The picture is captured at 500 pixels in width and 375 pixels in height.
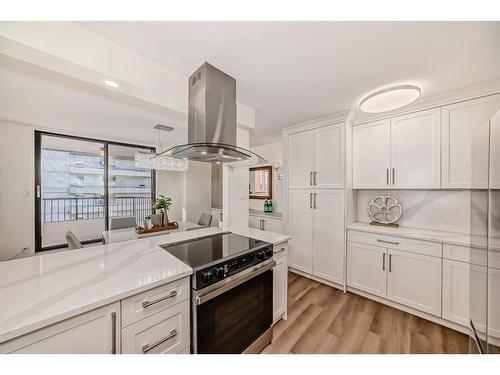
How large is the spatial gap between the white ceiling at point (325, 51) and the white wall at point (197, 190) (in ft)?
11.6

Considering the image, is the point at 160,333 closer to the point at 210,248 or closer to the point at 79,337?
the point at 79,337

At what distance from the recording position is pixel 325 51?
124 centimetres

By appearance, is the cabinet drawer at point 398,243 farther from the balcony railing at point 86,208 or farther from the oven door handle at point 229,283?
the balcony railing at point 86,208

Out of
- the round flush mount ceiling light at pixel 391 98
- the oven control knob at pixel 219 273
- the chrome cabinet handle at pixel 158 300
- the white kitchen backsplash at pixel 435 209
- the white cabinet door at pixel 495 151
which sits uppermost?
the round flush mount ceiling light at pixel 391 98

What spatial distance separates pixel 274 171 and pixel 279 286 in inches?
92.4

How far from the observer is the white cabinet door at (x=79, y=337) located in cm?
66

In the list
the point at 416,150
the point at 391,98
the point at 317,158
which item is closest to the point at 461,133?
the point at 416,150

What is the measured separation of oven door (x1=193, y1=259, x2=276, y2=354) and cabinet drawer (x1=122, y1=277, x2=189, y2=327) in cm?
10

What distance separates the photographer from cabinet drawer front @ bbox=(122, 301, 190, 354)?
34.6 inches

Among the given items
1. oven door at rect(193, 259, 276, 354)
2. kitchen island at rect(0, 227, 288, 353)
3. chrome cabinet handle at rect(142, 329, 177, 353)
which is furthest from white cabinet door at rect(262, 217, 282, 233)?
chrome cabinet handle at rect(142, 329, 177, 353)

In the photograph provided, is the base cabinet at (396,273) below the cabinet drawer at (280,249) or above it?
below

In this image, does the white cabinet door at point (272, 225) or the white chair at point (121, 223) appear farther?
the white cabinet door at point (272, 225)

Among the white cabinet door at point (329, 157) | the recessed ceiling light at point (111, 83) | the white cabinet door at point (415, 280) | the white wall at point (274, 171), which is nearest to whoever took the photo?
the recessed ceiling light at point (111, 83)

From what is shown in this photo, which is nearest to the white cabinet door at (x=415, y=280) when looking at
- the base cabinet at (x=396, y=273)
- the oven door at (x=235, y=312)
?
the base cabinet at (x=396, y=273)
